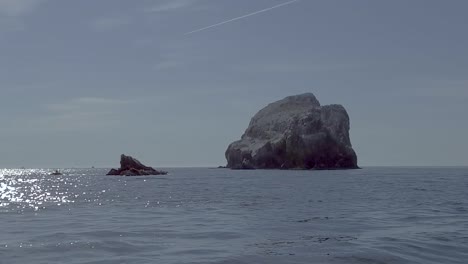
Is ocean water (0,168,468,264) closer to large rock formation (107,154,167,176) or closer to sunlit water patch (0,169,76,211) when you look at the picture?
sunlit water patch (0,169,76,211)

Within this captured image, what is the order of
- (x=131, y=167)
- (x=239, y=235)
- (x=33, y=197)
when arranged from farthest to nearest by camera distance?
(x=131, y=167), (x=33, y=197), (x=239, y=235)

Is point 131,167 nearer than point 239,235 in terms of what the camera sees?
No

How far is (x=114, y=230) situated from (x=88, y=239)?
3.36 meters

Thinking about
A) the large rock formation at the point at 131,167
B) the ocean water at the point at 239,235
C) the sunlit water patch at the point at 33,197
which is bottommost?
the sunlit water patch at the point at 33,197

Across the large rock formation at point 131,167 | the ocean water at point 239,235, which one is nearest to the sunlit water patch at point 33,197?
the ocean water at point 239,235

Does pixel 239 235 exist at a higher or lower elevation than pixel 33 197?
higher

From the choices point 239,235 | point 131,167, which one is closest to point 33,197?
point 239,235

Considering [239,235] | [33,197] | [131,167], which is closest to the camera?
[239,235]

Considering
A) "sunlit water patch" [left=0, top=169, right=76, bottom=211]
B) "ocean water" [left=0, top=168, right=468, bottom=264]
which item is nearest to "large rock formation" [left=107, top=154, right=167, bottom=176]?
"sunlit water patch" [left=0, top=169, right=76, bottom=211]

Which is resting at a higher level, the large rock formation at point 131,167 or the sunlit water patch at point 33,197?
the large rock formation at point 131,167

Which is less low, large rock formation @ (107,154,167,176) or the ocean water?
large rock formation @ (107,154,167,176)

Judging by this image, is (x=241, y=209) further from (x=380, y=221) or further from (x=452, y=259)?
(x=452, y=259)

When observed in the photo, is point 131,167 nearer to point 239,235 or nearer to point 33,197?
point 33,197

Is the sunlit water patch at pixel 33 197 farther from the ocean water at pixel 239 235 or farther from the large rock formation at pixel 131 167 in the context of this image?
the large rock formation at pixel 131 167
